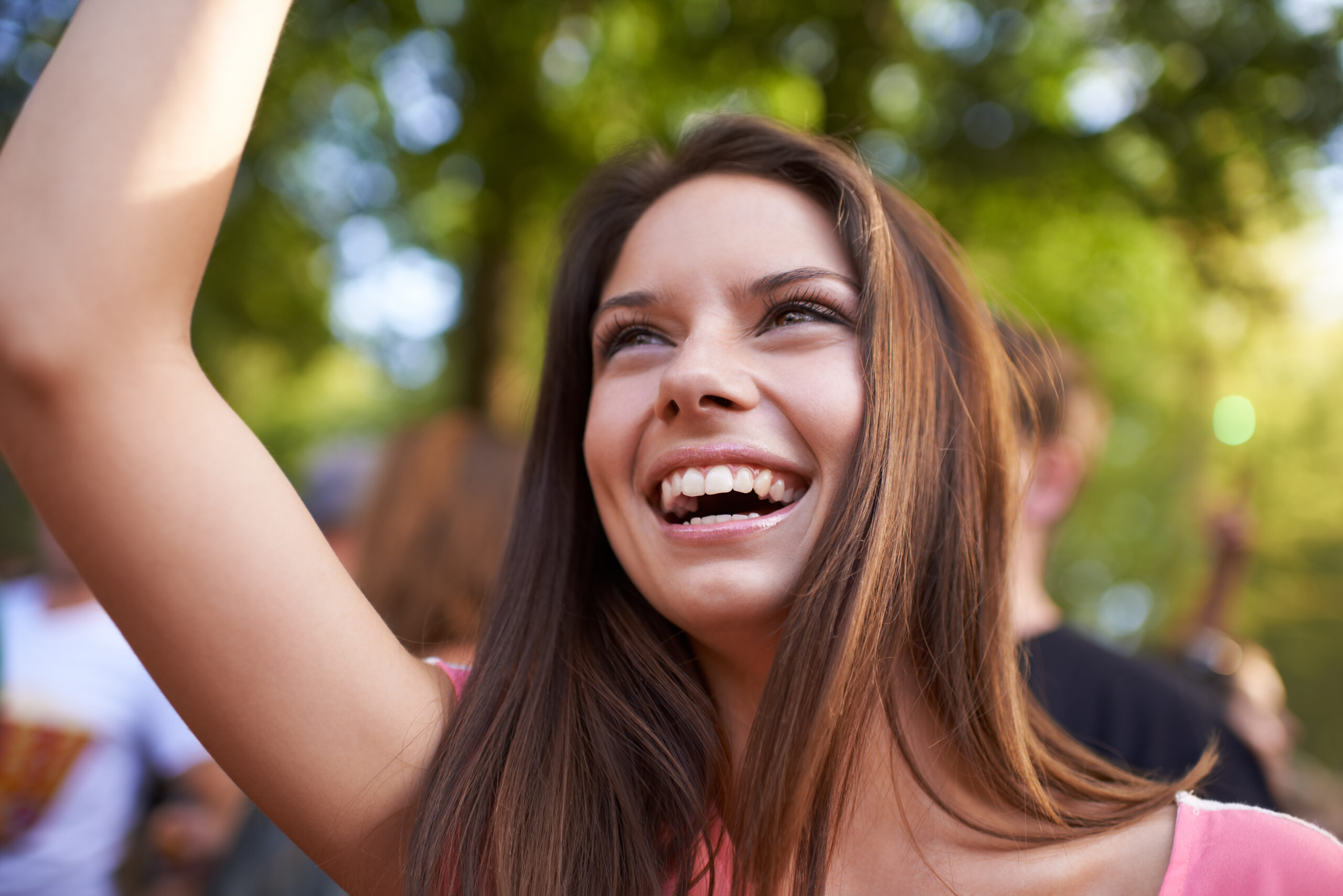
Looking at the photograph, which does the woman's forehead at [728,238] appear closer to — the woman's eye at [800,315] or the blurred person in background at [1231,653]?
the woman's eye at [800,315]

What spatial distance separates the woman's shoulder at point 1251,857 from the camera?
1.55 m

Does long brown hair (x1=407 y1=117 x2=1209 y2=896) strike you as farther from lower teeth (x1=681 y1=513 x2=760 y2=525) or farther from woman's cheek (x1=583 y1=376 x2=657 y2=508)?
woman's cheek (x1=583 y1=376 x2=657 y2=508)

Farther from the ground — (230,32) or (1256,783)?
(230,32)

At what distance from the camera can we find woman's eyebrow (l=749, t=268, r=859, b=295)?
5.65 feet

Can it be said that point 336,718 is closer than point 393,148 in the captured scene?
Yes

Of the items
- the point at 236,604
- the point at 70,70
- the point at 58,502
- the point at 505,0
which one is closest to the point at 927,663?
the point at 236,604

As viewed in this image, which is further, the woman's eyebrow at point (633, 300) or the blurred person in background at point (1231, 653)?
the blurred person in background at point (1231, 653)

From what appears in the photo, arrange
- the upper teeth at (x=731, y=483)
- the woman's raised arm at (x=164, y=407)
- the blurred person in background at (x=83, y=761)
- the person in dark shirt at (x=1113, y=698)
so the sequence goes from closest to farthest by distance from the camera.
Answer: the woman's raised arm at (x=164, y=407), the upper teeth at (x=731, y=483), the person in dark shirt at (x=1113, y=698), the blurred person in background at (x=83, y=761)

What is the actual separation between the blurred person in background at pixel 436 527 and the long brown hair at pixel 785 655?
1.24 m

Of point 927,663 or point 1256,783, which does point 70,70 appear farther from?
point 1256,783

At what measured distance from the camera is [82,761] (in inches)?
117

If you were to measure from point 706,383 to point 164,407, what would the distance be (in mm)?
818

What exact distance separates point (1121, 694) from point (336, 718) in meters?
2.15

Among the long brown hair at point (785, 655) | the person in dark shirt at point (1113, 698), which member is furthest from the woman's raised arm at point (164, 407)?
the person in dark shirt at point (1113, 698)
